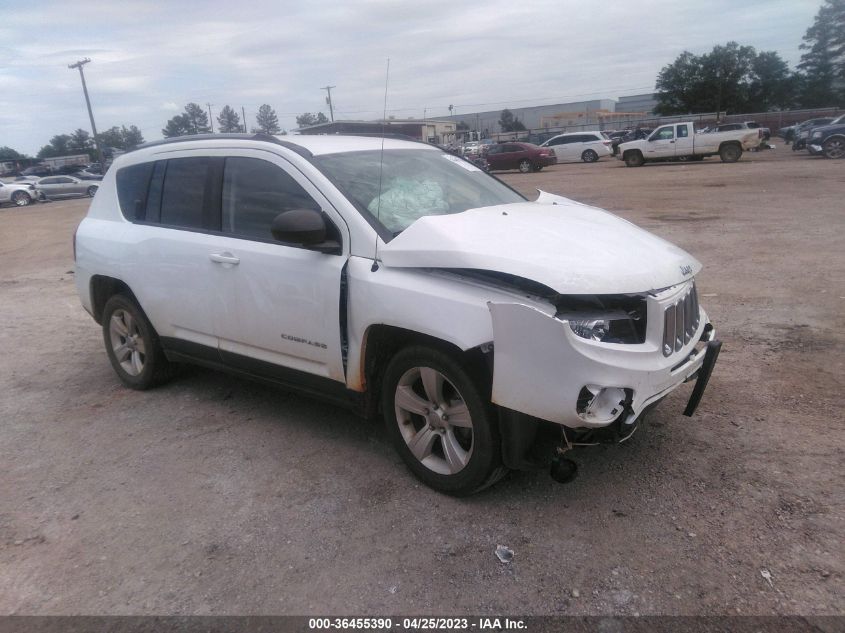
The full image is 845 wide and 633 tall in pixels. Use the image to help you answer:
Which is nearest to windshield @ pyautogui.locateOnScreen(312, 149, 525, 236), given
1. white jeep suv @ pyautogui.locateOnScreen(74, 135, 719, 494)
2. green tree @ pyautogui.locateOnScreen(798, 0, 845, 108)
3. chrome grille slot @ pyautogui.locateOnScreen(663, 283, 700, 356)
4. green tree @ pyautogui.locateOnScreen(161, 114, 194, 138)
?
white jeep suv @ pyautogui.locateOnScreen(74, 135, 719, 494)

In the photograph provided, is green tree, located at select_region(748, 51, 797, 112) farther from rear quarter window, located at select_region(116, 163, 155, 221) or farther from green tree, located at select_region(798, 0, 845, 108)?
rear quarter window, located at select_region(116, 163, 155, 221)

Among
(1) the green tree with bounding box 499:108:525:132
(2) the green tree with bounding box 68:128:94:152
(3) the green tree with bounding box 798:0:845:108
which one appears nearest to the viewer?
(3) the green tree with bounding box 798:0:845:108

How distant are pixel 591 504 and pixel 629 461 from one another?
1.63 ft

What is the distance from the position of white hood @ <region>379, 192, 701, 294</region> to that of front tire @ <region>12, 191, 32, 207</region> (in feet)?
123

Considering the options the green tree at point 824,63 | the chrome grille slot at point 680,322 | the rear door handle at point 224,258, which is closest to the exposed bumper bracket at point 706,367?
the chrome grille slot at point 680,322

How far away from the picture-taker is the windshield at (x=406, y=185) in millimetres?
3697

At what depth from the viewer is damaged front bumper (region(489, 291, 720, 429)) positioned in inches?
108

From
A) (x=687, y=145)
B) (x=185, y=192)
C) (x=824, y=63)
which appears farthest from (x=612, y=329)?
(x=824, y=63)

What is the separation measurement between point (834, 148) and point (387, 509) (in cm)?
2805

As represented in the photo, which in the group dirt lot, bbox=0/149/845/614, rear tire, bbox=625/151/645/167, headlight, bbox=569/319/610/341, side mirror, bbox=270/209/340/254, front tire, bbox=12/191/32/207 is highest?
side mirror, bbox=270/209/340/254

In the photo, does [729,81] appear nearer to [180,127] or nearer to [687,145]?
[687,145]

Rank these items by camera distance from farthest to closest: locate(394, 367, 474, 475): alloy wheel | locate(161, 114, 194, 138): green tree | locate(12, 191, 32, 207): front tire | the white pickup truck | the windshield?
locate(12, 191, 32, 207): front tire, the white pickup truck, locate(161, 114, 194, 138): green tree, the windshield, locate(394, 367, 474, 475): alloy wheel

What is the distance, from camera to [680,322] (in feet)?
10.5

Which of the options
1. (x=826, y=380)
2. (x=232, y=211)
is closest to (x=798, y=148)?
(x=826, y=380)
